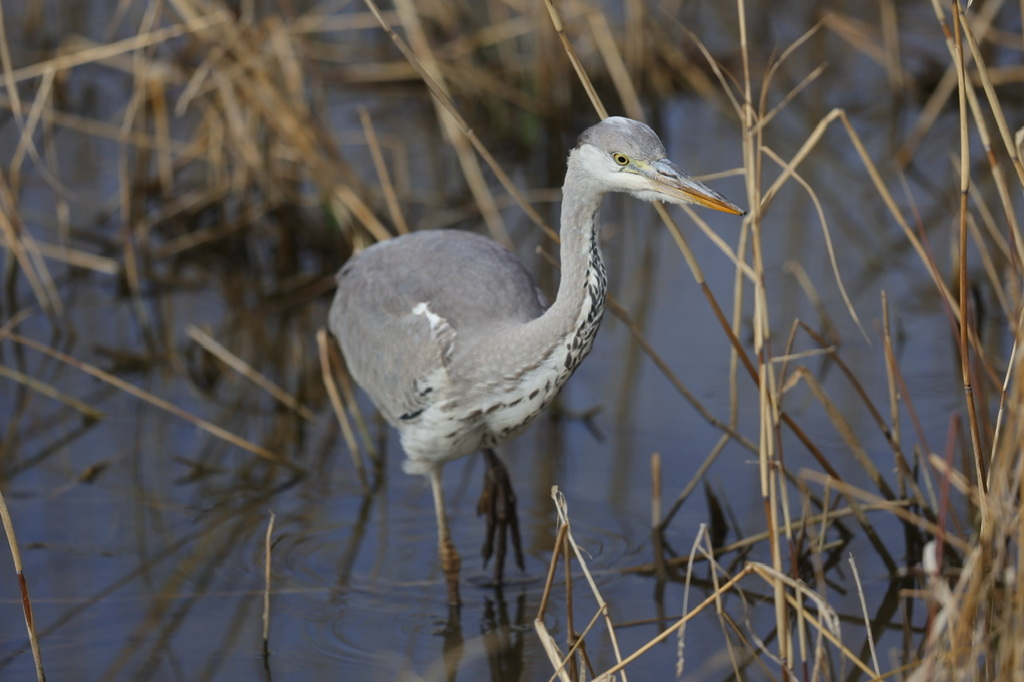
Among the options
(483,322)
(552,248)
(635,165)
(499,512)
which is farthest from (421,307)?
(552,248)

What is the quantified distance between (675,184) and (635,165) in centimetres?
12

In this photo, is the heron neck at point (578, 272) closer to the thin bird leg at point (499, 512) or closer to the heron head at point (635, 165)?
the heron head at point (635, 165)

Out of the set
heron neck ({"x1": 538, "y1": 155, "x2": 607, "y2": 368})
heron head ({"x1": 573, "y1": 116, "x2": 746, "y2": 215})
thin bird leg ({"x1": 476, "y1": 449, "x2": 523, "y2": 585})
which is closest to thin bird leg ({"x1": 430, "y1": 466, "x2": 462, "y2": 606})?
thin bird leg ({"x1": 476, "y1": 449, "x2": 523, "y2": 585})

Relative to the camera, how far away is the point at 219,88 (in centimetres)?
559

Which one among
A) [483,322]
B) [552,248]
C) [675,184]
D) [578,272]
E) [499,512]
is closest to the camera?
[675,184]

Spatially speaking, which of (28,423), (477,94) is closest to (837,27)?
(477,94)

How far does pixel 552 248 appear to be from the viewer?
6.27 metres

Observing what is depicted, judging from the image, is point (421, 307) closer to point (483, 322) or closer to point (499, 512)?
point (483, 322)

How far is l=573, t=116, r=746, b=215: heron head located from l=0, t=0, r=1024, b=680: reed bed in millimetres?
79

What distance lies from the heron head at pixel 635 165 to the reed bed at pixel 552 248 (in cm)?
8

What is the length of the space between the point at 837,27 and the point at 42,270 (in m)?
4.49

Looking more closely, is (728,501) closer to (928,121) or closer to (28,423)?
(28,423)

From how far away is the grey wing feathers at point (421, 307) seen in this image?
12.6 ft

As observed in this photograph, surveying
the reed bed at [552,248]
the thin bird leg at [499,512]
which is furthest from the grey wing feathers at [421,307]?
the thin bird leg at [499,512]
